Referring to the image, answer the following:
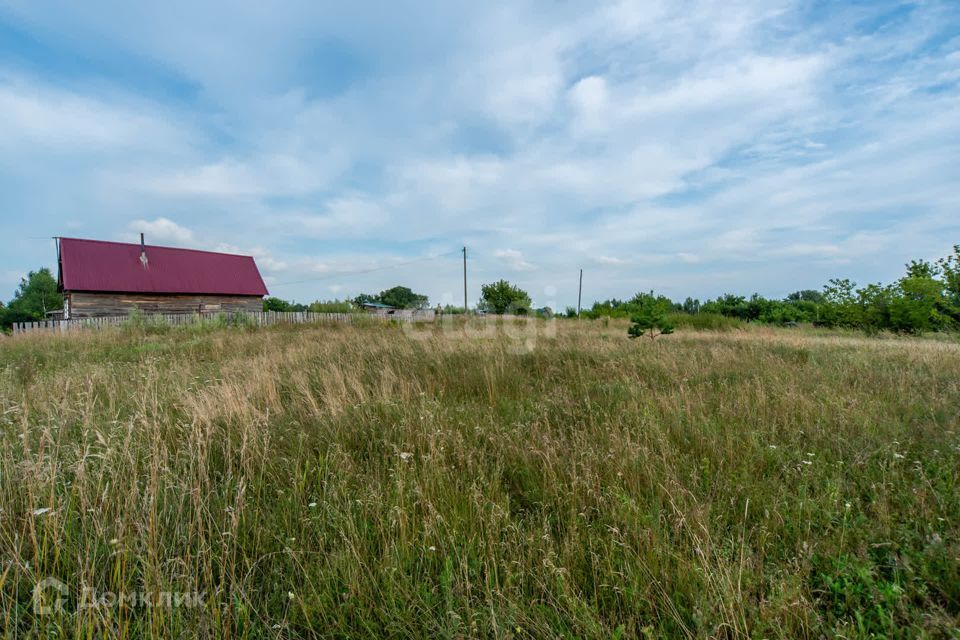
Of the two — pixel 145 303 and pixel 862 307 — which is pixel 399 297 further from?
pixel 862 307

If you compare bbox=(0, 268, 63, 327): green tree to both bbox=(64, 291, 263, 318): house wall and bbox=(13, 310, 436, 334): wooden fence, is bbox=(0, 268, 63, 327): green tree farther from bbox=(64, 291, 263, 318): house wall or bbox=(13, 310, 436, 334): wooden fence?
bbox=(13, 310, 436, 334): wooden fence

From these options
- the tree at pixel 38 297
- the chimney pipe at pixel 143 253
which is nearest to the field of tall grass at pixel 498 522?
the chimney pipe at pixel 143 253

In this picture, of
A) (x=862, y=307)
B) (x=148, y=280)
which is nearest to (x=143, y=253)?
(x=148, y=280)

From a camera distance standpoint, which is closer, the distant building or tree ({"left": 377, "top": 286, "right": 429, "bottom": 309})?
the distant building

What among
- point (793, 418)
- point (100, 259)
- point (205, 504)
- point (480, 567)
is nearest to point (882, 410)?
point (793, 418)

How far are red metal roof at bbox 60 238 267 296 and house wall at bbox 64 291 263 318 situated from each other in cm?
53

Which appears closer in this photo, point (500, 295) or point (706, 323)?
point (706, 323)

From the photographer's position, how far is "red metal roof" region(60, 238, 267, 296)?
→ 22656 mm

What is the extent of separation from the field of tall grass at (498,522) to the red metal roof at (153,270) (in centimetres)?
2777

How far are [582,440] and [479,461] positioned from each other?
33.9 inches

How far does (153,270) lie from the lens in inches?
1011

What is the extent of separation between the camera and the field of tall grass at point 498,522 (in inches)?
58.6

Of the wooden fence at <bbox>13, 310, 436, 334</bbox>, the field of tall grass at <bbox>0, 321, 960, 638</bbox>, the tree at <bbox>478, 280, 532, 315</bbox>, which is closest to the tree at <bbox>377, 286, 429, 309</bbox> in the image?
the tree at <bbox>478, 280, 532, 315</bbox>

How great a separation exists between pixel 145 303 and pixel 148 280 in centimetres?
162
